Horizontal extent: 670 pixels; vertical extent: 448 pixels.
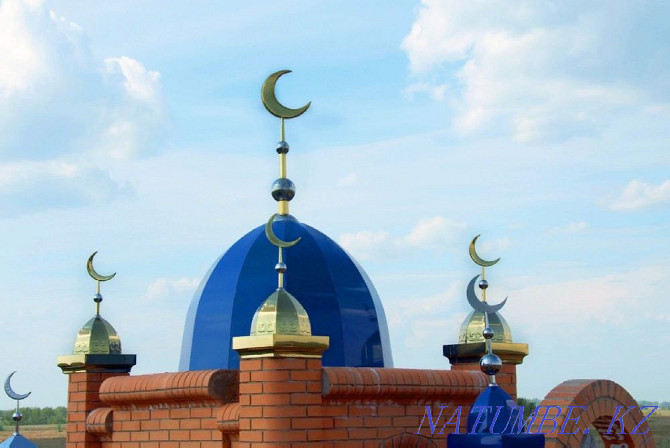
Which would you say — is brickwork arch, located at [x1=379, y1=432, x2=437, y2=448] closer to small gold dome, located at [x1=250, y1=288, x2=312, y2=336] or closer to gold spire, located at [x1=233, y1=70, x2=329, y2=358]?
gold spire, located at [x1=233, y1=70, x2=329, y2=358]

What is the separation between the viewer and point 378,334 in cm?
1377

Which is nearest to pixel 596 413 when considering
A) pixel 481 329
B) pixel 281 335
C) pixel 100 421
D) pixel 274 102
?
pixel 481 329

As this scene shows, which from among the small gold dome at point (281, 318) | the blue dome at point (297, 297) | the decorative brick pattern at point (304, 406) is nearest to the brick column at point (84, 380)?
the decorative brick pattern at point (304, 406)

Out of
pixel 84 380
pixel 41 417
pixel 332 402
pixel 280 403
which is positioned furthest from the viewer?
pixel 41 417

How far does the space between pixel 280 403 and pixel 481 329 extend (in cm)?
525

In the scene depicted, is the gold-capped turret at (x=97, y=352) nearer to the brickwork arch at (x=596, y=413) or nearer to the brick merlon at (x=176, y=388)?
the brick merlon at (x=176, y=388)

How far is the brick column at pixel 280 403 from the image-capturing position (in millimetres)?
10922

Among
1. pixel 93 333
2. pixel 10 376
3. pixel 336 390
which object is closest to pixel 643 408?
pixel 336 390

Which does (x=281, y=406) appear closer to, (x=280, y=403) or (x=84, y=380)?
(x=280, y=403)

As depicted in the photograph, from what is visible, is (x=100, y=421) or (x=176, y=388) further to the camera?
(x=100, y=421)

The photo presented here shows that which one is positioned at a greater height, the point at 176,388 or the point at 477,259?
the point at 477,259

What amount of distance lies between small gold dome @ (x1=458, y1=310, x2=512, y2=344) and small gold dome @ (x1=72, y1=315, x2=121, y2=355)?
525 centimetres

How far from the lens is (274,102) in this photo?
13586mm

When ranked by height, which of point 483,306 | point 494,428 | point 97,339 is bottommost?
point 494,428
